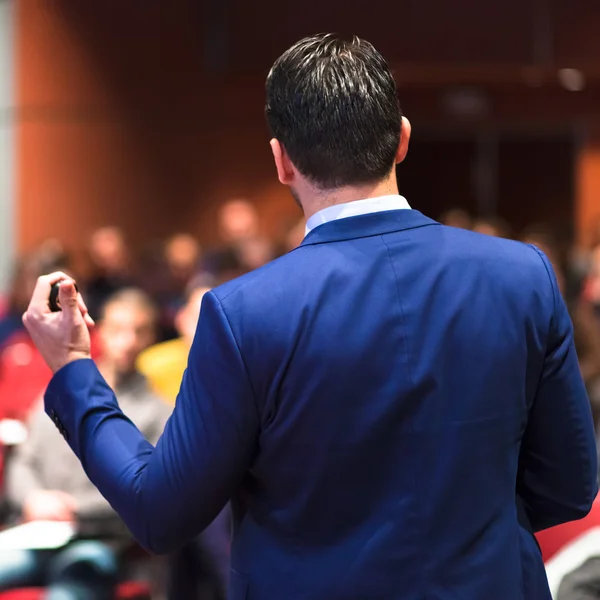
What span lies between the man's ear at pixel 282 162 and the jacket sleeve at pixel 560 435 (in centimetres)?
32

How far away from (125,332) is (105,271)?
11.4 ft

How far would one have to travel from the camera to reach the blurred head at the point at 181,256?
6.88 metres

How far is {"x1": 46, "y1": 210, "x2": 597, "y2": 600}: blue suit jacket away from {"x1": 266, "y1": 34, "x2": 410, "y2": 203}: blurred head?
0.07 metres

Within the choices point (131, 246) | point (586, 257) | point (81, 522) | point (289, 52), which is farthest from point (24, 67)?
point (289, 52)

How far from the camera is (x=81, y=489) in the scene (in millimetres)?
3355

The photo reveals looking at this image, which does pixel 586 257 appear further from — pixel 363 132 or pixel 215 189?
pixel 363 132

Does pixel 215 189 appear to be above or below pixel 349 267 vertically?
below

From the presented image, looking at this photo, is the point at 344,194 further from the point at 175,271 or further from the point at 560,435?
the point at 175,271

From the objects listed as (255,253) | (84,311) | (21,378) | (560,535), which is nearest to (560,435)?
(84,311)

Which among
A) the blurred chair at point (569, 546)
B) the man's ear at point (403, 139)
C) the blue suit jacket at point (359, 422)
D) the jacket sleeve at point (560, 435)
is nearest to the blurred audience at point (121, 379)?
the blue suit jacket at point (359, 422)

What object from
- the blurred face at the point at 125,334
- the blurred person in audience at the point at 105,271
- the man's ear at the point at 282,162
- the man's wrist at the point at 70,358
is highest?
the man's ear at the point at 282,162

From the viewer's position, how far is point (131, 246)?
Result: 866 cm

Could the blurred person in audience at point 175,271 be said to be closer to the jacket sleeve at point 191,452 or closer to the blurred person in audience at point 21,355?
the blurred person in audience at point 21,355

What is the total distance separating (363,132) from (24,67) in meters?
7.73
